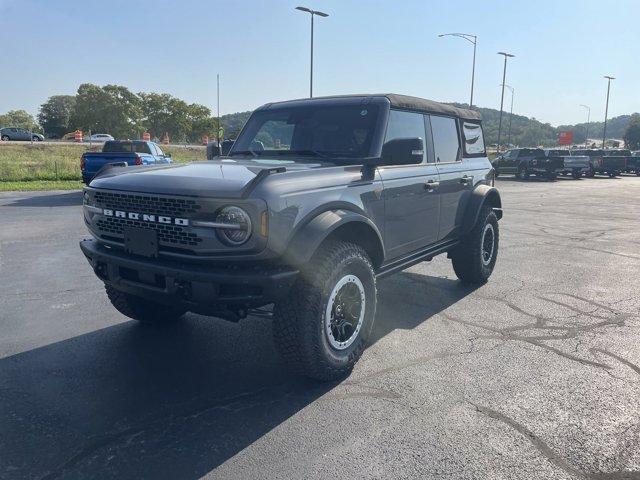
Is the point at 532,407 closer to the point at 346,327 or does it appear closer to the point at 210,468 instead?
the point at 346,327

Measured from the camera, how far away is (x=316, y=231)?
11.5 feet

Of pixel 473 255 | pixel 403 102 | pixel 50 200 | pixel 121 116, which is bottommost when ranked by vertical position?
pixel 50 200

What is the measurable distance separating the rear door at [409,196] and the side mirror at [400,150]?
12 cm

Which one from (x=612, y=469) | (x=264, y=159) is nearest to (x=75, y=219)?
(x=264, y=159)

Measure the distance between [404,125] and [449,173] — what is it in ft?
3.03

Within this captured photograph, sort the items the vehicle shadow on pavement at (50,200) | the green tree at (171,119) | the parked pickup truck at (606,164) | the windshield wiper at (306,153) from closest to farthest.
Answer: the windshield wiper at (306,153) → the vehicle shadow on pavement at (50,200) → the parked pickup truck at (606,164) → the green tree at (171,119)

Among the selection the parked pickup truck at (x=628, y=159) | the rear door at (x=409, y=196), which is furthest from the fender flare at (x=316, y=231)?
the parked pickup truck at (x=628, y=159)

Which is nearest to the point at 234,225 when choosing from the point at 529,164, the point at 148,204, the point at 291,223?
the point at 291,223

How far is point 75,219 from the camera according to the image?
11.3 m

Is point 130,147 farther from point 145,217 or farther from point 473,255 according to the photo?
point 145,217

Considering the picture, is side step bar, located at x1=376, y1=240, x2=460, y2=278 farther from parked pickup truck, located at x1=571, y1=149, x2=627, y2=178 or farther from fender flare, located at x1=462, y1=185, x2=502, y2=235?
parked pickup truck, located at x1=571, y1=149, x2=627, y2=178

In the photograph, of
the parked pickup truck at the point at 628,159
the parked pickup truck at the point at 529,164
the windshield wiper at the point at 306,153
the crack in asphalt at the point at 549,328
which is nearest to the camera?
the crack in asphalt at the point at 549,328

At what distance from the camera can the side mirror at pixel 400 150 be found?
413 cm

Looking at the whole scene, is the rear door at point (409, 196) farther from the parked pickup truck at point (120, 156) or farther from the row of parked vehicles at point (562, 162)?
the row of parked vehicles at point (562, 162)
